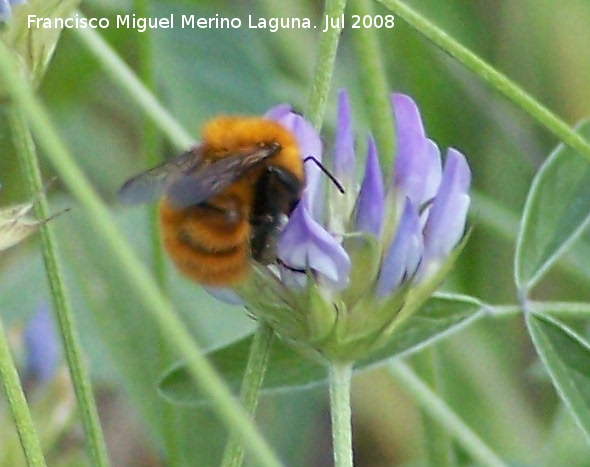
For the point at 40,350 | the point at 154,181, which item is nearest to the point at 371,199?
the point at 154,181

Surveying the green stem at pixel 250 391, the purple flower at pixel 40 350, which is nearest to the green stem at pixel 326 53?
the green stem at pixel 250 391

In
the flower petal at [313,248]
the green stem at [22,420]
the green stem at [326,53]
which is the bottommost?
the green stem at [22,420]

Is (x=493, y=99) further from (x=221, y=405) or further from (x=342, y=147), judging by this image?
(x=221, y=405)

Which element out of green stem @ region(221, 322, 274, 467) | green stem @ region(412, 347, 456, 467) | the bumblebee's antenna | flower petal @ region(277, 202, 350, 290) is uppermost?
the bumblebee's antenna

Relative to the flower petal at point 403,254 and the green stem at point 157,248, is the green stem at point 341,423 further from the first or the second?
the green stem at point 157,248

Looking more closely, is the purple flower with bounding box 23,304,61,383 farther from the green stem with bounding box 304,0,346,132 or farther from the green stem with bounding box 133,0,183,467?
the green stem with bounding box 304,0,346,132

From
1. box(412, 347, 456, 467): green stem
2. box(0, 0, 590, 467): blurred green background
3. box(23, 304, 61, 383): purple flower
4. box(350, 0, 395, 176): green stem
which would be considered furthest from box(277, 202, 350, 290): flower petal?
box(23, 304, 61, 383): purple flower
